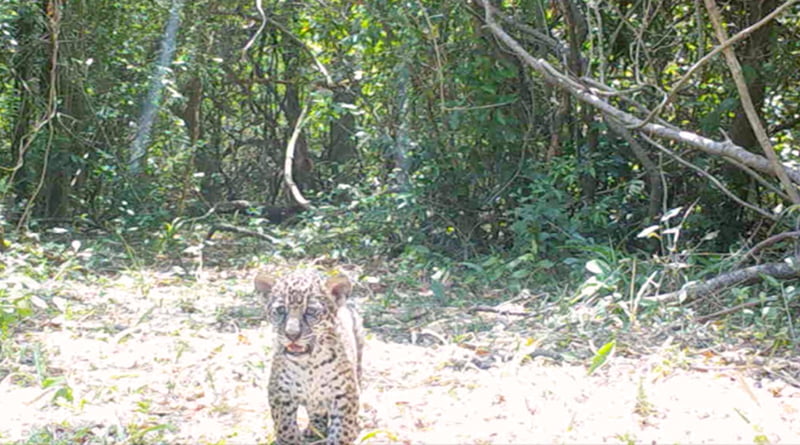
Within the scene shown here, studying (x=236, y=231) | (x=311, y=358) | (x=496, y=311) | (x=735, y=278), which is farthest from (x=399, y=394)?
(x=236, y=231)

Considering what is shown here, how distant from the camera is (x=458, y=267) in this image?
24.8 ft

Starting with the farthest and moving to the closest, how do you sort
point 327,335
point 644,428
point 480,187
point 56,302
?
point 480,187 < point 56,302 < point 644,428 < point 327,335

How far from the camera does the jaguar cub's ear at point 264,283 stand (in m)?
3.79

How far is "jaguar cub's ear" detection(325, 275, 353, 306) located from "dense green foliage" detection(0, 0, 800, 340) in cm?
246

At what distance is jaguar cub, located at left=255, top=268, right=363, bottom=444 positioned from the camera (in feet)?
11.7

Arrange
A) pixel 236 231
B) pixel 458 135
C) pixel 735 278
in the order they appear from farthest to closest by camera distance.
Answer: pixel 236 231 → pixel 458 135 → pixel 735 278

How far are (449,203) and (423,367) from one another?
3.14m

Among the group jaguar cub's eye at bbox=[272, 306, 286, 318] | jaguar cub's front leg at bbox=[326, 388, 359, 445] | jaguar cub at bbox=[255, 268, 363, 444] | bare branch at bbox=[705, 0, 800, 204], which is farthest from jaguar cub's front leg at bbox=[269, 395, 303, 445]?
bare branch at bbox=[705, 0, 800, 204]

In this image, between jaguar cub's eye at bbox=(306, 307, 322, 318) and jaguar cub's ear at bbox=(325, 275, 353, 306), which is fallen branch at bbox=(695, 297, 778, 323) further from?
jaguar cub's eye at bbox=(306, 307, 322, 318)

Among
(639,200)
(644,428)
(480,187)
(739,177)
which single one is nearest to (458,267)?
(480,187)

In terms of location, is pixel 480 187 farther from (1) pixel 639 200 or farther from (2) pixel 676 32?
(2) pixel 676 32

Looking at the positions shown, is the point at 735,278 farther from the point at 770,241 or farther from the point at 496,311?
the point at 496,311

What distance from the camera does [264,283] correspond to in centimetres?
380

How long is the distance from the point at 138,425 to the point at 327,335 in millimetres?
930
